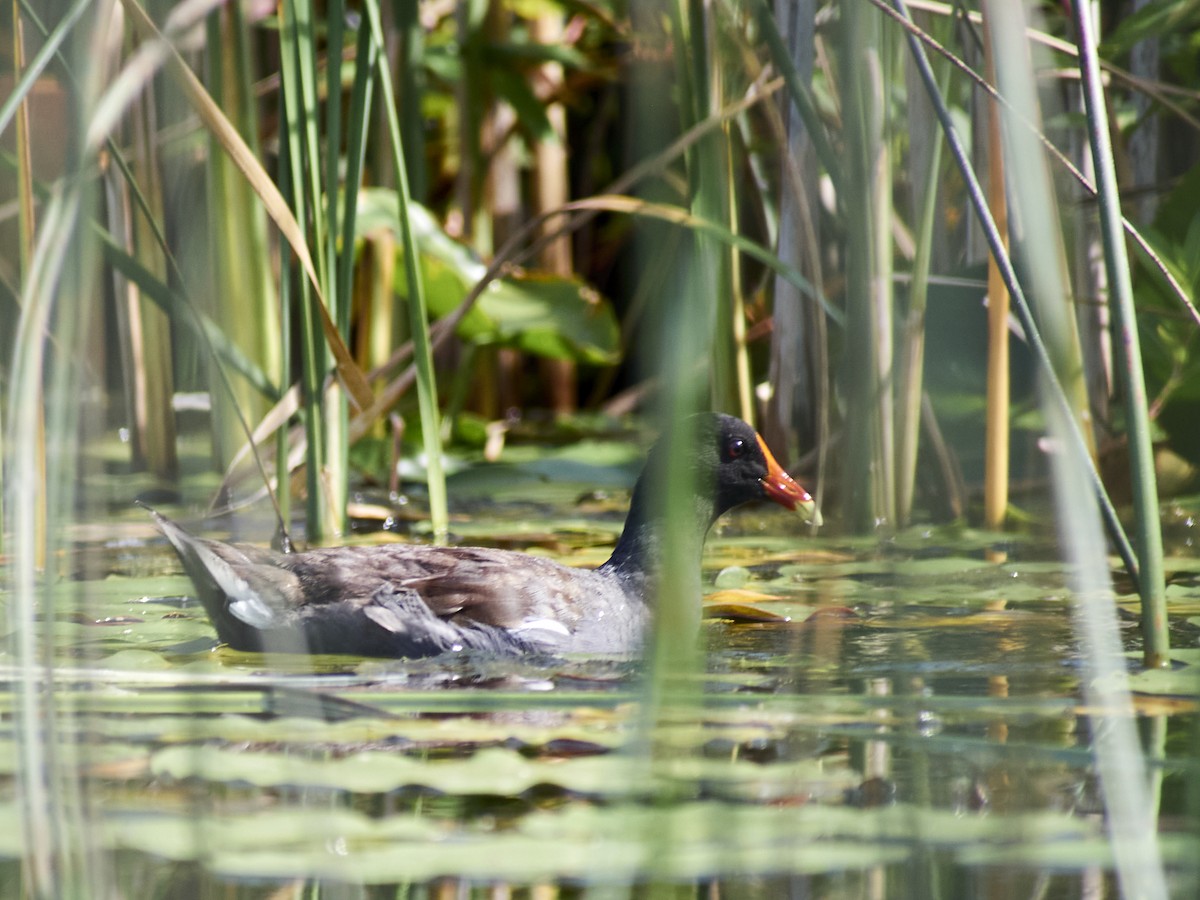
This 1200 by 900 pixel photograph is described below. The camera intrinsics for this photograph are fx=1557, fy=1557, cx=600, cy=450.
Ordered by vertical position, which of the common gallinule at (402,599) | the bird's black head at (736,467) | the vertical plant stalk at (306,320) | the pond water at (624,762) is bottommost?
the pond water at (624,762)

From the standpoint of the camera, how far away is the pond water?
168 centimetres

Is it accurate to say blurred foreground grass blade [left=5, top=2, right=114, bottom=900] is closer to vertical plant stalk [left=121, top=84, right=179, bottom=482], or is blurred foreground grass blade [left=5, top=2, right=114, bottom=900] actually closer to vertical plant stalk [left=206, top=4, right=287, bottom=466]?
vertical plant stalk [left=206, top=4, right=287, bottom=466]

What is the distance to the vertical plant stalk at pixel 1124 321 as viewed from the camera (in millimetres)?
2277

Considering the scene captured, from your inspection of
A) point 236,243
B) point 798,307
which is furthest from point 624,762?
point 236,243

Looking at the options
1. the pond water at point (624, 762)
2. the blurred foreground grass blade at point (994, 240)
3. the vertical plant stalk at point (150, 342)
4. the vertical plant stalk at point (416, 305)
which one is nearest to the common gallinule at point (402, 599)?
the pond water at point (624, 762)

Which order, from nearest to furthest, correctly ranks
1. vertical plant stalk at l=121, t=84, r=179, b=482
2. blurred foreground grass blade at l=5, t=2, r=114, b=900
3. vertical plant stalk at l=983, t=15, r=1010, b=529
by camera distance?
blurred foreground grass blade at l=5, t=2, r=114, b=900
vertical plant stalk at l=983, t=15, r=1010, b=529
vertical plant stalk at l=121, t=84, r=179, b=482

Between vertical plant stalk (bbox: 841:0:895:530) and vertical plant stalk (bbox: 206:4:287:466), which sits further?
vertical plant stalk (bbox: 206:4:287:466)

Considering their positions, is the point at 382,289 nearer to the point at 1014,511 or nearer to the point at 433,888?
the point at 1014,511

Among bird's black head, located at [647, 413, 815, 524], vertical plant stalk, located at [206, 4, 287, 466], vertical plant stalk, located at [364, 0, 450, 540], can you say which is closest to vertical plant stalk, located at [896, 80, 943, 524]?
bird's black head, located at [647, 413, 815, 524]

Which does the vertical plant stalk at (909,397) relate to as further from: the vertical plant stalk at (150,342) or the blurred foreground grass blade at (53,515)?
the blurred foreground grass blade at (53,515)

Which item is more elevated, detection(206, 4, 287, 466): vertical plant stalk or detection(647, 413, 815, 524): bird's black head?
detection(206, 4, 287, 466): vertical plant stalk

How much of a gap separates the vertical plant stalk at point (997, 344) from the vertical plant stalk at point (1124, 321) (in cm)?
140

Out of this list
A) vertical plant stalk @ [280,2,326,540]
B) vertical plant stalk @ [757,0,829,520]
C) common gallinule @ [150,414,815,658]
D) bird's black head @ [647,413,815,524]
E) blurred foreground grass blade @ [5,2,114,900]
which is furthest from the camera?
vertical plant stalk @ [757,0,829,520]

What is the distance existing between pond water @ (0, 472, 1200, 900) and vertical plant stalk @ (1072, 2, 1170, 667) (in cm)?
26
